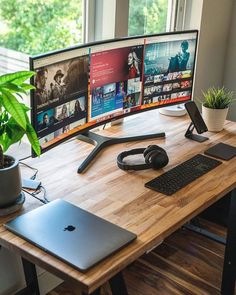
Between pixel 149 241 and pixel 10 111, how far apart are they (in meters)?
0.56

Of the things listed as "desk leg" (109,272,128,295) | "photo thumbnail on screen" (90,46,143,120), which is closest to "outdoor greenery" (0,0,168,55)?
"photo thumbnail on screen" (90,46,143,120)

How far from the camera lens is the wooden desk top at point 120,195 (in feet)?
4.29

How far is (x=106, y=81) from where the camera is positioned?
2.02m

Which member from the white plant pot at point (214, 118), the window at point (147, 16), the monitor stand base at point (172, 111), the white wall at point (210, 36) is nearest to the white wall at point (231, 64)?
the white wall at point (210, 36)

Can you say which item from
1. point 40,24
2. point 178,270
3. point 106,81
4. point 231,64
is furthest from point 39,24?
point 231,64

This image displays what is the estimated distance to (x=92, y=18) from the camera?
241 cm

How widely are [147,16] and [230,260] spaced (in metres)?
1.41

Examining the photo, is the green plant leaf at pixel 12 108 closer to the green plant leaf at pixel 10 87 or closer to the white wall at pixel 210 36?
the green plant leaf at pixel 10 87

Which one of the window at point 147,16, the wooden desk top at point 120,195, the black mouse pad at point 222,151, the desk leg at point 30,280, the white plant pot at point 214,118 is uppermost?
the window at point 147,16

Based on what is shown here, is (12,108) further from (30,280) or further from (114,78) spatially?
(30,280)

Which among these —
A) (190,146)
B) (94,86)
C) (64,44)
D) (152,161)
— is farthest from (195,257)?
(64,44)

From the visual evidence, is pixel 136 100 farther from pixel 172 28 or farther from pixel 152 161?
pixel 172 28

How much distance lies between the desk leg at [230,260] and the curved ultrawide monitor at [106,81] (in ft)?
2.14

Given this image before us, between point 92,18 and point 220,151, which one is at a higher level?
point 92,18
